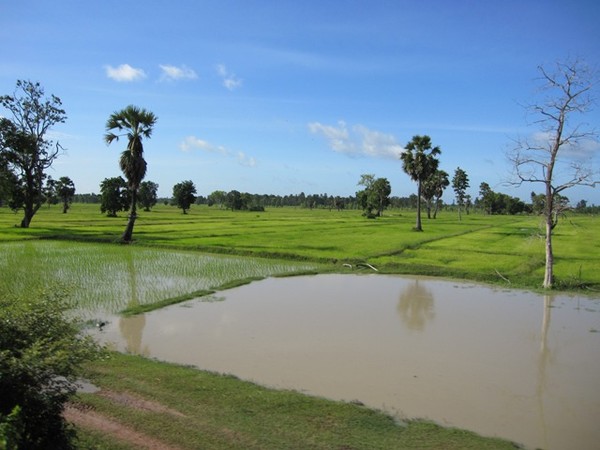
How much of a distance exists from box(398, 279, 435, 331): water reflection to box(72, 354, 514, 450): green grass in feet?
21.9

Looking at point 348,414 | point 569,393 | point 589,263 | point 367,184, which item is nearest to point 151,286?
point 348,414

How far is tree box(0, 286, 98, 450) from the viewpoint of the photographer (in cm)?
512

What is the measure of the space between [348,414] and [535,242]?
3512 cm

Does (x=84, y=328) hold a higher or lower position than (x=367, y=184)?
lower

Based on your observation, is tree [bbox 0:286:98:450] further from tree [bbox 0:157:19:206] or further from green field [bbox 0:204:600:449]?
tree [bbox 0:157:19:206]

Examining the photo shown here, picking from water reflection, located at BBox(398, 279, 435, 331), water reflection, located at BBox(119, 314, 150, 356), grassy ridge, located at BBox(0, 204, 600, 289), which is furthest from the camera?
grassy ridge, located at BBox(0, 204, 600, 289)

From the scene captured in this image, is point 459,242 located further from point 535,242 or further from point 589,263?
point 589,263

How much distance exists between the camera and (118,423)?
6.86 metres

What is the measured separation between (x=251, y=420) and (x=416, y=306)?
423 inches

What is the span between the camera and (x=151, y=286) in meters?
18.3

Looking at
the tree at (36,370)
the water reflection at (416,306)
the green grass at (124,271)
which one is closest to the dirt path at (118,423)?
the tree at (36,370)

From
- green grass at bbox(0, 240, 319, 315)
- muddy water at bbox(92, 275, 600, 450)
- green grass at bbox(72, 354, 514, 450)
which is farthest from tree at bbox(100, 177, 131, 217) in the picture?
green grass at bbox(72, 354, 514, 450)

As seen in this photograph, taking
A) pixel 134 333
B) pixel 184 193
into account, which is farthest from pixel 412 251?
pixel 184 193

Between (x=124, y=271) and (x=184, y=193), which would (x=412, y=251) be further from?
(x=184, y=193)
